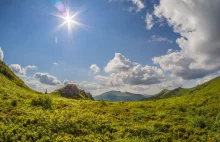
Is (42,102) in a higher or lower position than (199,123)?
higher

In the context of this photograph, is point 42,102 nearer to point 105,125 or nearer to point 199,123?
point 105,125

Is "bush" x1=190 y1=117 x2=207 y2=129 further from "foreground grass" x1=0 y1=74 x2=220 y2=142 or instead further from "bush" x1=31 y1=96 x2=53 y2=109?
"bush" x1=31 y1=96 x2=53 y2=109

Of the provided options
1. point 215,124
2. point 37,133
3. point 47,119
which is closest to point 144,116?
point 215,124

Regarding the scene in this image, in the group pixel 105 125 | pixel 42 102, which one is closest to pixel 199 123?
pixel 105 125

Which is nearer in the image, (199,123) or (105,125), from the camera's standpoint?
(105,125)

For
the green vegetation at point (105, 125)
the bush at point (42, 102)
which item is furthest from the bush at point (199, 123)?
the bush at point (42, 102)

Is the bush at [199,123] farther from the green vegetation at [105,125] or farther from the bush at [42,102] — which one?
the bush at [42,102]

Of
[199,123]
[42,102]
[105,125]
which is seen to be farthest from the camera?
[42,102]

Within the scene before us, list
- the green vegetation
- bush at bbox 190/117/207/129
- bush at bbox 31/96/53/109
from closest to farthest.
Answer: the green vegetation → bush at bbox 190/117/207/129 → bush at bbox 31/96/53/109

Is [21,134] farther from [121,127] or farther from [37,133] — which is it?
[121,127]

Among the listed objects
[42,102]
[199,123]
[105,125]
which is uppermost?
[42,102]

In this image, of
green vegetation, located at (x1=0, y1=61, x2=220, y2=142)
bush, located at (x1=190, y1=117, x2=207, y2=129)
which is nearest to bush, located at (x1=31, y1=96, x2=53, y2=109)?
green vegetation, located at (x1=0, y1=61, x2=220, y2=142)

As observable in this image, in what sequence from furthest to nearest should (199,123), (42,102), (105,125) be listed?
(42,102), (199,123), (105,125)

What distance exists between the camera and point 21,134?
77.5 feet
